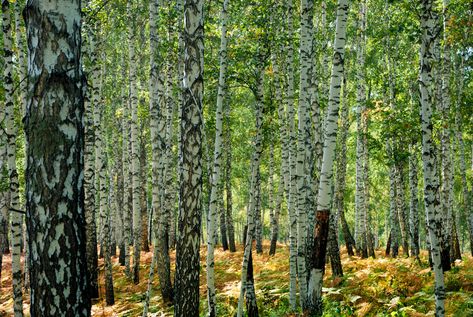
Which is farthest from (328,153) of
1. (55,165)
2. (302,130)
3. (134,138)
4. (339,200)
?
(339,200)

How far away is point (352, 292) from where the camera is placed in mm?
A: 10562

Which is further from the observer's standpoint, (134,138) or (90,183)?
(134,138)

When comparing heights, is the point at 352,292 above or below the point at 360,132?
below

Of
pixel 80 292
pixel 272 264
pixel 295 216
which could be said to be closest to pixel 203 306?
pixel 295 216

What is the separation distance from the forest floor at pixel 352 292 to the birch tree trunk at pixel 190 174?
10.9ft

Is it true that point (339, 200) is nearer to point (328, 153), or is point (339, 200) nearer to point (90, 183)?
point (90, 183)

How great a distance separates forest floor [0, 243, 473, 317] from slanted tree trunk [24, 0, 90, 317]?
6319 mm

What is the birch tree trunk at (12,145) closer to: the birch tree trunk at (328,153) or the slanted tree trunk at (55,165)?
the slanted tree trunk at (55,165)

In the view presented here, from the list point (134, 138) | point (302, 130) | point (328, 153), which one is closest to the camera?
point (328, 153)

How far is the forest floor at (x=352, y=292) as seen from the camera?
8.81 m

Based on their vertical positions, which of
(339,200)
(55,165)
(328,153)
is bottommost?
(339,200)

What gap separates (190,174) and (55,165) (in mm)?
3441

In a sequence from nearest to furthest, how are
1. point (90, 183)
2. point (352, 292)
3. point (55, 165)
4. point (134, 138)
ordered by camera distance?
point (55, 165) → point (352, 292) → point (90, 183) → point (134, 138)

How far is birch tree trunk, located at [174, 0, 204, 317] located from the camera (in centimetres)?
659
